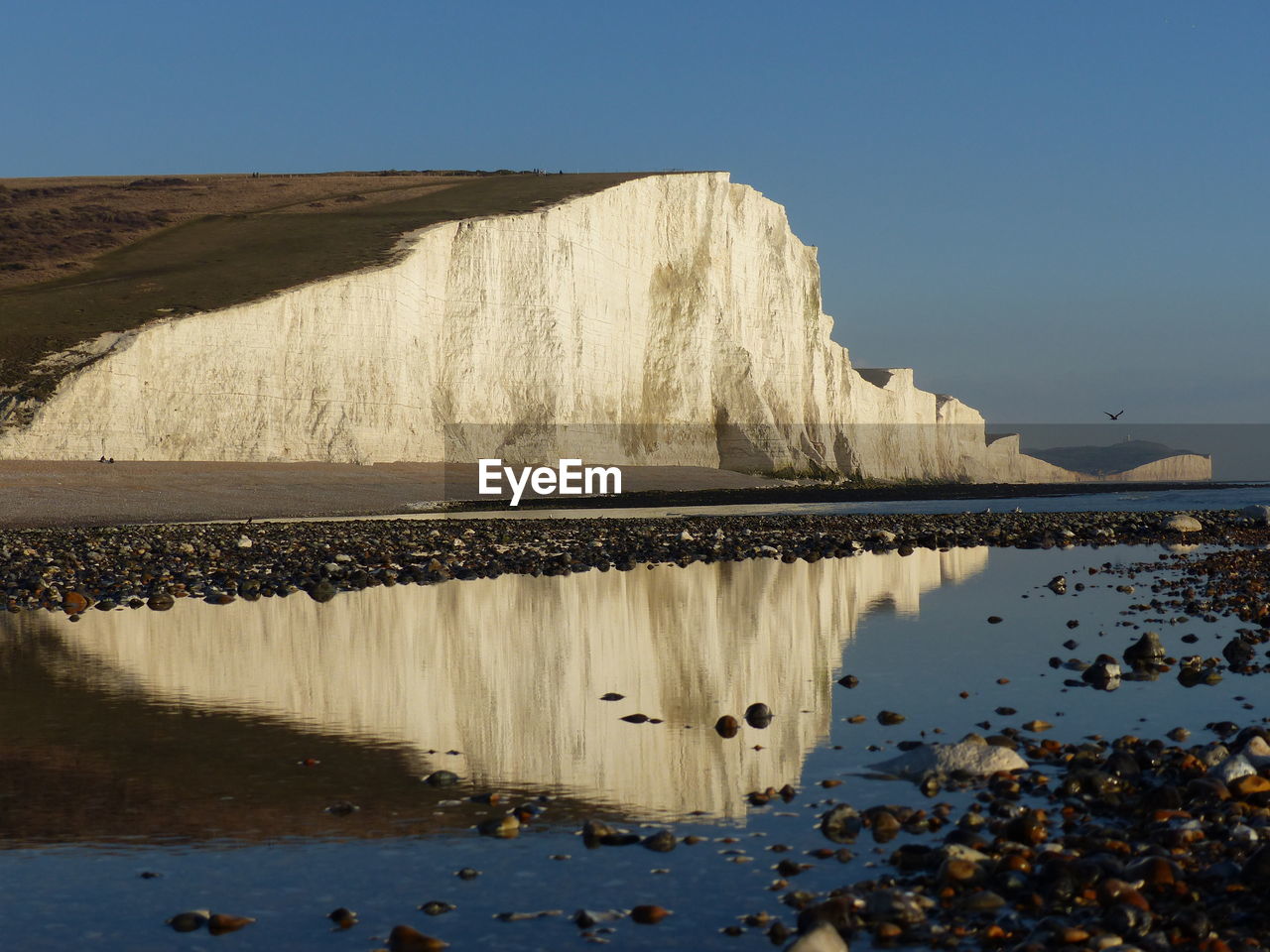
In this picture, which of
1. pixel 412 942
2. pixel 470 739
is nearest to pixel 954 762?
pixel 470 739

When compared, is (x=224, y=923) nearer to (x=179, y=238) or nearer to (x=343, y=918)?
(x=343, y=918)

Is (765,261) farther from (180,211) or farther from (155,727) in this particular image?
(155,727)


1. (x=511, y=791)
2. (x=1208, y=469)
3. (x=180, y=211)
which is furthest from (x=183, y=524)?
(x=1208, y=469)

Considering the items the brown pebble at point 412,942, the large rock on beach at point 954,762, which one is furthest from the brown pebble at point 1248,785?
the brown pebble at point 412,942

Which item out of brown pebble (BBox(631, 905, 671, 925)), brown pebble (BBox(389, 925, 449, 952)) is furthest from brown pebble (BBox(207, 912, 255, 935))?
brown pebble (BBox(631, 905, 671, 925))

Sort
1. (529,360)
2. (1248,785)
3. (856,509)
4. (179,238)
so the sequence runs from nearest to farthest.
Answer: (1248,785) < (856,509) < (529,360) < (179,238)

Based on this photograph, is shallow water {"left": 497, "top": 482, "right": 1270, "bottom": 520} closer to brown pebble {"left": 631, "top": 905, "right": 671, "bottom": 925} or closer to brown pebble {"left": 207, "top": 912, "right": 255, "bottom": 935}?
brown pebble {"left": 207, "top": 912, "right": 255, "bottom": 935}
